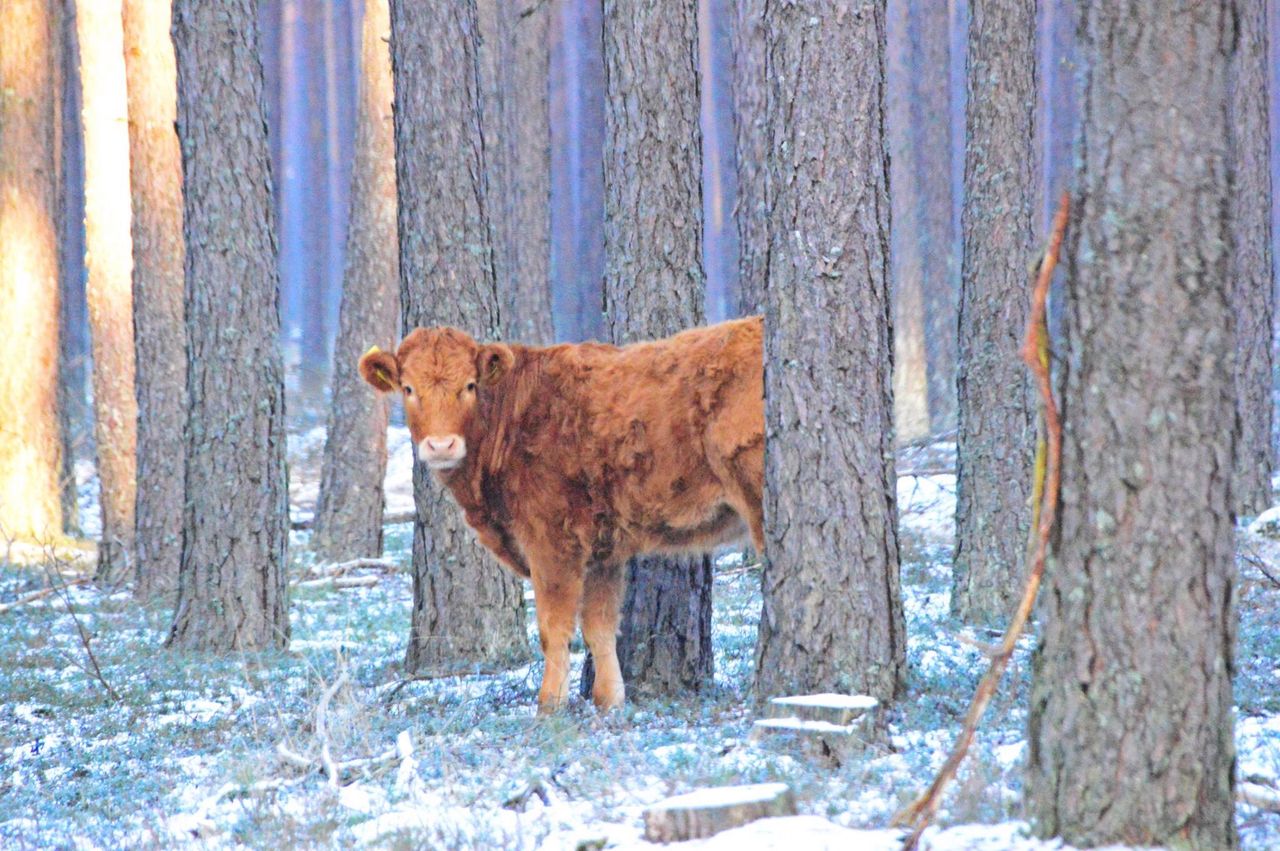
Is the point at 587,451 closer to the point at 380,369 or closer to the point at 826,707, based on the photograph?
the point at 380,369

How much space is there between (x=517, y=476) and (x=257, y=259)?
3306mm

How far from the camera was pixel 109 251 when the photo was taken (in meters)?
16.5

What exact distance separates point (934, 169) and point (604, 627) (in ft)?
71.1

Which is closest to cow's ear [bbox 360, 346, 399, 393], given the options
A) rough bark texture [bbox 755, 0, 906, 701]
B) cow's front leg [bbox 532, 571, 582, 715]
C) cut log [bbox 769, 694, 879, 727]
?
cow's front leg [bbox 532, 571, 582, 715]

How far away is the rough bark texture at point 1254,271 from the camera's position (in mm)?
13539

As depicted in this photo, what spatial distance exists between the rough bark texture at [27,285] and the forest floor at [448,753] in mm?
6695

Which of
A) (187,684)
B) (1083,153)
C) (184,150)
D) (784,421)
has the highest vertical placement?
(184,150)

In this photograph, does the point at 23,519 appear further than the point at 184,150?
Yes

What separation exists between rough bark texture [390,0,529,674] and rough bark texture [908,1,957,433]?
19378mm

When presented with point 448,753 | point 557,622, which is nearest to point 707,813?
point 448,753

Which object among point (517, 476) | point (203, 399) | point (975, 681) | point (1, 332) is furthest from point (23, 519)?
point (975, 681)

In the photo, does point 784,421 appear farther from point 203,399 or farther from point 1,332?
point 1,332

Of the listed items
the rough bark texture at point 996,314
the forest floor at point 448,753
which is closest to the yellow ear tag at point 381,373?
the forest floor at point 448,753

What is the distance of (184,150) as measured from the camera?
33.8 feet
